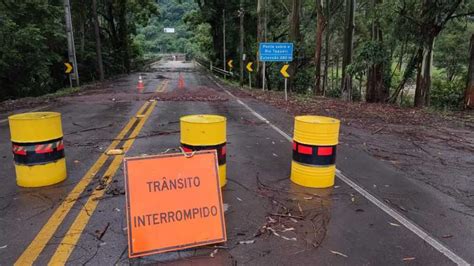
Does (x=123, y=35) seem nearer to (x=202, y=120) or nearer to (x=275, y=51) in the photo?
(x=275, y=51)

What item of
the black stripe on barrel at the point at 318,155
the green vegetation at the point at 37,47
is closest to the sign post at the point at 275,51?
the green vegetation at the point at 37,47

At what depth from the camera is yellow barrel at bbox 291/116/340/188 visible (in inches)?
225

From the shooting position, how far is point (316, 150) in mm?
5770

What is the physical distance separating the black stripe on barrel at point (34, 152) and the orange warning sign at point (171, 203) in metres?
2.34

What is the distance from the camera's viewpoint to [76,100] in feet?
54.3

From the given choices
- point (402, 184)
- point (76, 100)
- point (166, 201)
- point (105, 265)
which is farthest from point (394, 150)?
point (76, 100)

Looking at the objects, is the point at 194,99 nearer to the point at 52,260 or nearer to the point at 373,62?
the point at 373,62

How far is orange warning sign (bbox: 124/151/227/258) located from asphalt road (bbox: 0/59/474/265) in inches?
5.7

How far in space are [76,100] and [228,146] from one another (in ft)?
35.0

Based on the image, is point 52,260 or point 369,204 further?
point 369,204

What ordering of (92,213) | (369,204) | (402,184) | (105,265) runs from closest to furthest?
1. (105,265)
2. (92,213)
3. (369,204)
4. (402,184)

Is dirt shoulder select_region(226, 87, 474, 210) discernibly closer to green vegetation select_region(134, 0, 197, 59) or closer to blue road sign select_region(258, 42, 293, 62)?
blue road sign select_region(258, 42, 293, 62)

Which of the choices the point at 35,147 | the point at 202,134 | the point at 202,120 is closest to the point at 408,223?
the point at 202,134

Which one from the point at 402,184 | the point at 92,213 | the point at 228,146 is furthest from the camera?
the point at 228,146
